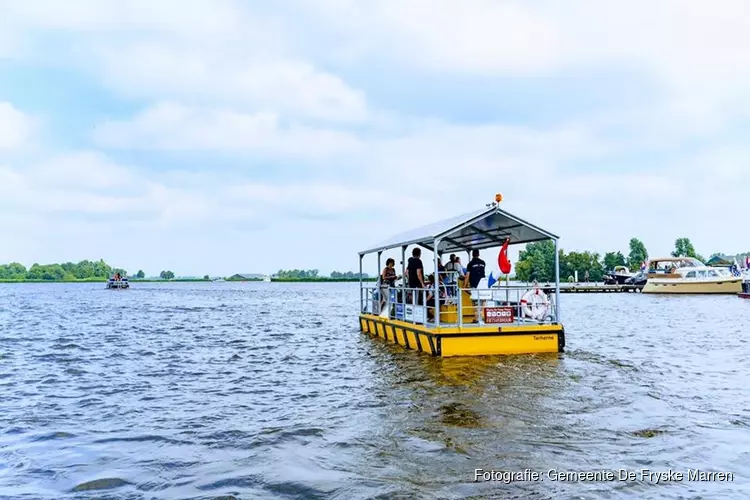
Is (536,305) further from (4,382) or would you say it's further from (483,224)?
(4,382)

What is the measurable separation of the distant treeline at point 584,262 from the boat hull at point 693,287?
4710cm

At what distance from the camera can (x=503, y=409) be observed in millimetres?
10242

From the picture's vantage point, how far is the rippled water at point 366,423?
7.04m

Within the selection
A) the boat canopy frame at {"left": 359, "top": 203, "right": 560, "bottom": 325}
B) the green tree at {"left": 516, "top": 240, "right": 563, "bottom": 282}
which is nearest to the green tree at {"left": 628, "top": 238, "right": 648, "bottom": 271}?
the green tree at {"left": 516, "top": 240, "right": 563, "bottom": 282}

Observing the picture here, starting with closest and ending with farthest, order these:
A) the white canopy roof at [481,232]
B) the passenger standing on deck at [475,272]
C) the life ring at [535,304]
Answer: the white canopy roof at [481,232], the life ring at [535,304], the passenger standing on deck at [475,272]

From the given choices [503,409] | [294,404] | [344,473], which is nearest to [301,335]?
[294,404]

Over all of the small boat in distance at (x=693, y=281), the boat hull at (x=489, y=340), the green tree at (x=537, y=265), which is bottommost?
the boat hull at (x=489, y=340)

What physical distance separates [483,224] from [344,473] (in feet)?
36.0

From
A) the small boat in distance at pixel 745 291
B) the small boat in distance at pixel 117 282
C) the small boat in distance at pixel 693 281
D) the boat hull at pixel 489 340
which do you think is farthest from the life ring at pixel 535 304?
the small boat in distance at pixel 117 282

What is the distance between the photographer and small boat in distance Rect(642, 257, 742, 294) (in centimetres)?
6450

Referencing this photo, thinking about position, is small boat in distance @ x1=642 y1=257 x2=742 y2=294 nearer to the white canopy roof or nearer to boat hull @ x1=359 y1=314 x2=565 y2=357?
the white canopy roof

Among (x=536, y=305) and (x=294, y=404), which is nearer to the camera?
(x=294, y=404)

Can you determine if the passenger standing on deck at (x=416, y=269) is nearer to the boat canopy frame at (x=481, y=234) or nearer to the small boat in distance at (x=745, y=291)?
the boat canopy frame at (x=481, y=234)

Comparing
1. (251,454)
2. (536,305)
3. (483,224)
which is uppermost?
(483,224)
